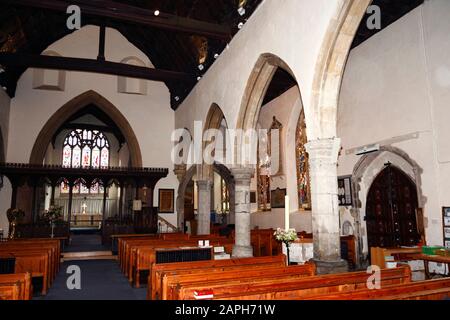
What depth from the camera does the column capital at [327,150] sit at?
5.77 metres

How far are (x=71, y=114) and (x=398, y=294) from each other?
51.7ft

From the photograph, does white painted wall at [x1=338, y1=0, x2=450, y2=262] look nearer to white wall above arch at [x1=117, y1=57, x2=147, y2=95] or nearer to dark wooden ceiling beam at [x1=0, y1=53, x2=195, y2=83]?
dark wooden ceiling beam at [x1=0, y1=53, x2=195, y2=83]

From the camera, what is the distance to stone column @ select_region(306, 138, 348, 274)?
5.59 metres

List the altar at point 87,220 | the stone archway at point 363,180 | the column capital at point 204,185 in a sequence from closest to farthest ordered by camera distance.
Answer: the stone archway at point 363,180, the column capital at point 204,185, the altar at point 87,220

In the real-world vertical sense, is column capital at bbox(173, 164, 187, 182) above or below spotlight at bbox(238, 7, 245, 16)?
below

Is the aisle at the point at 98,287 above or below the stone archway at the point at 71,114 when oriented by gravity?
below

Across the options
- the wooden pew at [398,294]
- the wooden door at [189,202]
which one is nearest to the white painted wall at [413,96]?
the wooden pew at [398,294]

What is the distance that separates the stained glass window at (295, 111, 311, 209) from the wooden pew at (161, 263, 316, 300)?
779 cm

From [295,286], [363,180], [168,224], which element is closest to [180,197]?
[168,224]

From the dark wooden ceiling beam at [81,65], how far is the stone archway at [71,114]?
355cm

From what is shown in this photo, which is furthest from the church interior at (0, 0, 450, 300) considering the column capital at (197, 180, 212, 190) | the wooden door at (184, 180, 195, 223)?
the wooden door at (184, 180, 195, 223)

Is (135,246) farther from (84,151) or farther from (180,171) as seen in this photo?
(84,151)

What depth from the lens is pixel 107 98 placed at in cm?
1614

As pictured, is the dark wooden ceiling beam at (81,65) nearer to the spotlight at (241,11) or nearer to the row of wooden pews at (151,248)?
the spotlight at (241,11)
